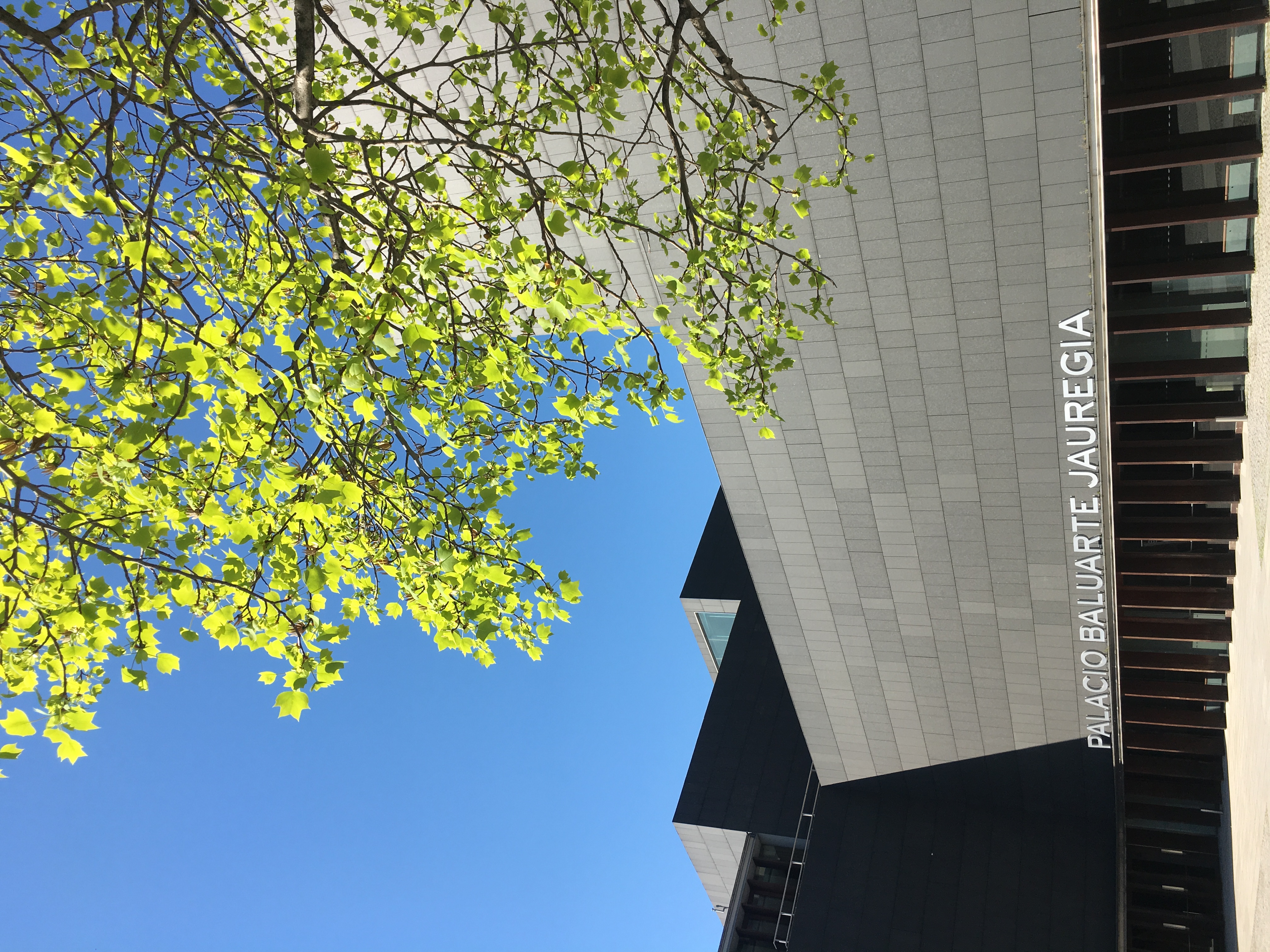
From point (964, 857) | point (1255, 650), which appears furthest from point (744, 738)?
point (1255, 650)

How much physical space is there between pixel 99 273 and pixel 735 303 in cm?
741

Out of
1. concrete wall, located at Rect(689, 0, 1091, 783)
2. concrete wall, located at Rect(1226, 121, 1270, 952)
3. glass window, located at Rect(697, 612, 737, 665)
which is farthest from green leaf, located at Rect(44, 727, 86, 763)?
glass window, located at Rect(697, 612, 737, 665)

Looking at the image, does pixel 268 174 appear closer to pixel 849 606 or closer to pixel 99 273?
pixel 99 273

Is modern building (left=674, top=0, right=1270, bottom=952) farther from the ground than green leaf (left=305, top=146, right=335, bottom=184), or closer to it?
farther from the ground

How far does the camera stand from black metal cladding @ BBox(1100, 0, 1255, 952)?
8.54 meters

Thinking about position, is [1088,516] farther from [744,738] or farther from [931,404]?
[744,738]

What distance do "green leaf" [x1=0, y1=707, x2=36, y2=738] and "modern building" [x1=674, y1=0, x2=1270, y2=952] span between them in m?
9.41

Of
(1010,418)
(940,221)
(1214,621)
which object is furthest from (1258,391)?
(1214,621)

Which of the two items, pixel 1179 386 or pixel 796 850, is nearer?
pixel 1179 386

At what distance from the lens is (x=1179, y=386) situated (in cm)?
1061

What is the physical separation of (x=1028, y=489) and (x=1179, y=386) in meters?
2.30

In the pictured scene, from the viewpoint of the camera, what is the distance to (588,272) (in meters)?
5.84

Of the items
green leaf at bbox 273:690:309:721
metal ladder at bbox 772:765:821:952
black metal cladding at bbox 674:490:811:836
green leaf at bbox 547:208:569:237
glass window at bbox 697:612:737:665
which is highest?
glass window at bbox 697:612:737:665

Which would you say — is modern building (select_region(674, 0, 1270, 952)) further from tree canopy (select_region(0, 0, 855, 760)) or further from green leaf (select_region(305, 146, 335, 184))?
green leaf (select_region(305, 146, 335, 184))
